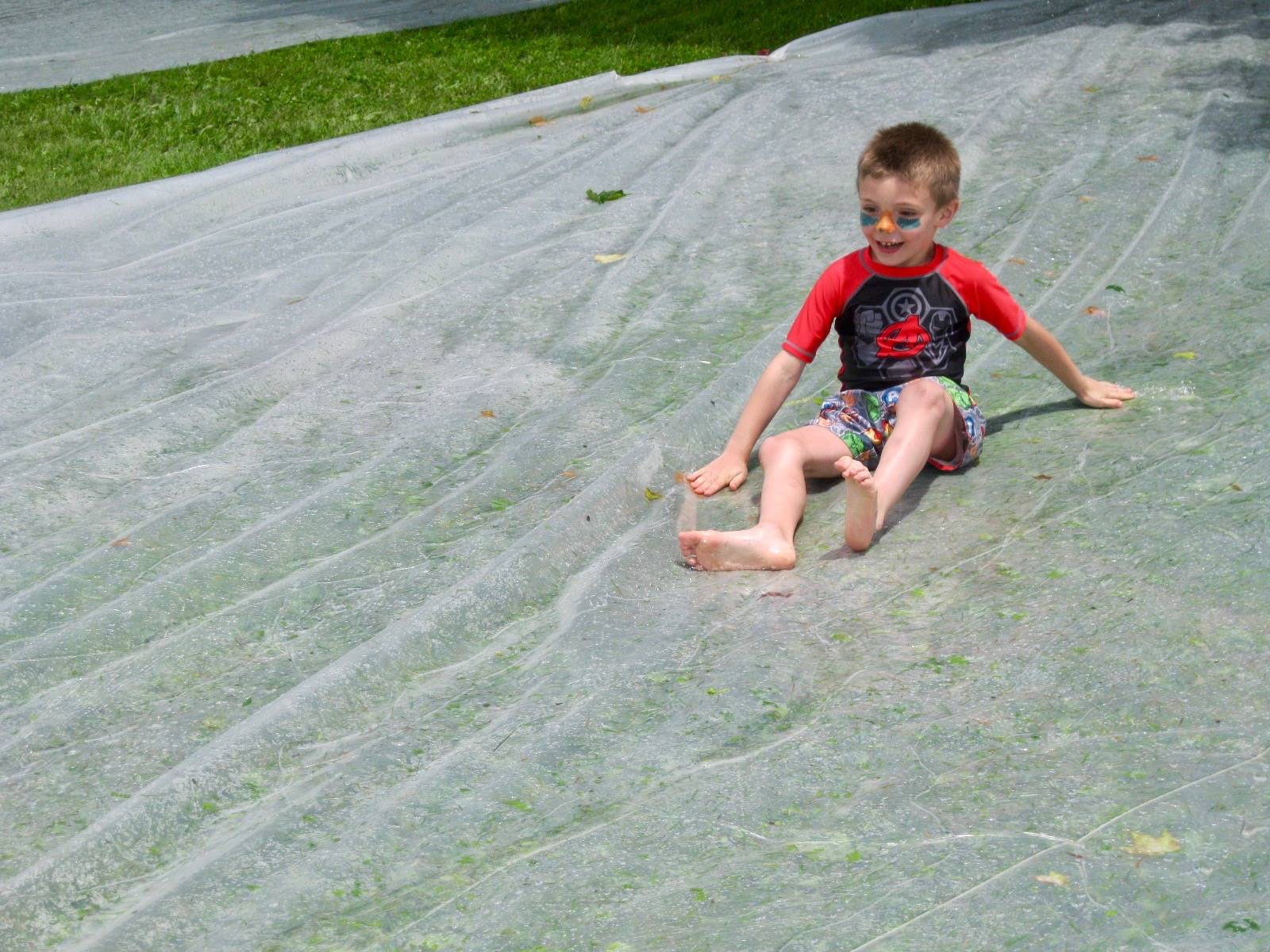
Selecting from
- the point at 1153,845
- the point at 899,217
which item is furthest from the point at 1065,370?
the point at 1153,845

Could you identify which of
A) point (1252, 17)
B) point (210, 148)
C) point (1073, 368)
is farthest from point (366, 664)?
point (1252, 17)

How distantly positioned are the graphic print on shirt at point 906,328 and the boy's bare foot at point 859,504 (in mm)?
551

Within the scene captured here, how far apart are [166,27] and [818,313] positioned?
8207 millimetres

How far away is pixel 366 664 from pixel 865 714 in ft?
3.40

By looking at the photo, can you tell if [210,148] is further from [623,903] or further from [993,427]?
[623,903]

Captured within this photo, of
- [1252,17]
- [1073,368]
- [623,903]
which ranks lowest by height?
[623,903]

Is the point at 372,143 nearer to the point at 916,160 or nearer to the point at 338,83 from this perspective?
the point at 338,83

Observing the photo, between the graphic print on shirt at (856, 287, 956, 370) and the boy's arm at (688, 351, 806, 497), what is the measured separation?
20cm

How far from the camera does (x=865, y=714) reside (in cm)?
268

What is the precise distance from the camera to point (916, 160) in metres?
3.39

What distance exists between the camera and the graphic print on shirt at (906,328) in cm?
361

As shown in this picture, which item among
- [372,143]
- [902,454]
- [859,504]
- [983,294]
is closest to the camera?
[859,504]

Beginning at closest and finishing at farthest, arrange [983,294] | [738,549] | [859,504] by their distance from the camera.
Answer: [859,504] → [738,549] → [983,294]

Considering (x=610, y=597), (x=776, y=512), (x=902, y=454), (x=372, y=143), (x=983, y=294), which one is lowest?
(x=610, y=597)
